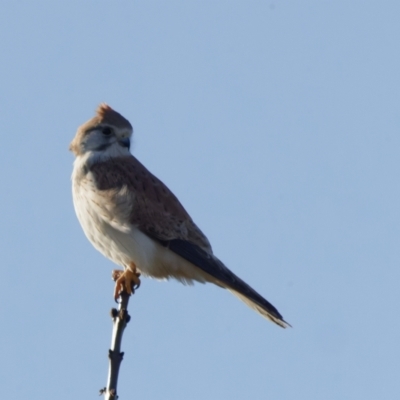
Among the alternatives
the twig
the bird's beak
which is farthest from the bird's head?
the twig

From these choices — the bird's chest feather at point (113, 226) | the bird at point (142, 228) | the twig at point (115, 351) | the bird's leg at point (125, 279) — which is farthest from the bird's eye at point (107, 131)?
the twig at point (115, 351)

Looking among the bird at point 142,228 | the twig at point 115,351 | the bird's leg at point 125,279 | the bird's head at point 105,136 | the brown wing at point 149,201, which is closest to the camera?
the twig at point 115,351

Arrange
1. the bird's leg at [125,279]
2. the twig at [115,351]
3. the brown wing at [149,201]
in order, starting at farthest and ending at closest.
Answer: the brown wing at [149,201]
the bird's leg at [125,279]
the twig at [115,351]

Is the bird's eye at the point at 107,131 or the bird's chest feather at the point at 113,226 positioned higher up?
the bird's eye at the point at 107,131

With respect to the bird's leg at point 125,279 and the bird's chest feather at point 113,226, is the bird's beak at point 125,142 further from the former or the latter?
the bird's leg at point 125,279

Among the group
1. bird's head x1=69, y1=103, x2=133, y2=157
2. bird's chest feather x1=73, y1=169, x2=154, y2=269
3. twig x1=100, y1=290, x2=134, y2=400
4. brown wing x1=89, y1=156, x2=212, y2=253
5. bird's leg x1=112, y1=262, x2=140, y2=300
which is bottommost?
twig x1=100, y1=290, x2=134, y2=400

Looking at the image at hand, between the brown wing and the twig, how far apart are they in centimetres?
210

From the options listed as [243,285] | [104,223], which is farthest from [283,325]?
[104,223]

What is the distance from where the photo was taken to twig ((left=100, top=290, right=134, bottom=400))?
3.08 metres

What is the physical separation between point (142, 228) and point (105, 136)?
1026 millimetres

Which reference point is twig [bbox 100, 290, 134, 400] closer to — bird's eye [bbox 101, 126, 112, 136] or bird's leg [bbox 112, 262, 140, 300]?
bird's leg [bbox 112, 262, 140, 300]

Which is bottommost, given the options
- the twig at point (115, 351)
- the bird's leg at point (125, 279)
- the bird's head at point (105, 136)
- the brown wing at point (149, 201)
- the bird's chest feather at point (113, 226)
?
the twig at point (115, 351)

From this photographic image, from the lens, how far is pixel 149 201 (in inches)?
252

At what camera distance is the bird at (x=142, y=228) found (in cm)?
600
